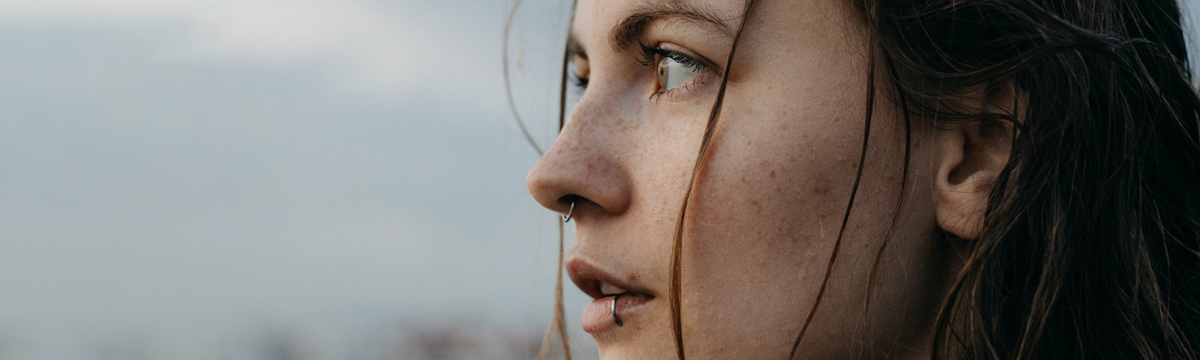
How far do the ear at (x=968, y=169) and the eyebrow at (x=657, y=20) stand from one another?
0.86 ft

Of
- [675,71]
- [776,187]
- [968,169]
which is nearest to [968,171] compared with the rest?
[968,169]

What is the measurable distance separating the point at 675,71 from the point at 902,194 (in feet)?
0.92

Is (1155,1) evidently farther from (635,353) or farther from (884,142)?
(635,353)

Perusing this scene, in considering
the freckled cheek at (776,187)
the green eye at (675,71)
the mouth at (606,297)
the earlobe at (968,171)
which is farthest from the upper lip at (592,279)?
the earlobe at (968,171)

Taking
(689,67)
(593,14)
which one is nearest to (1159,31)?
(689,67)

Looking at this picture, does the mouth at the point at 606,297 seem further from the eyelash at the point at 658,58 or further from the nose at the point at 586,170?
the eyelash at the point at 658,58

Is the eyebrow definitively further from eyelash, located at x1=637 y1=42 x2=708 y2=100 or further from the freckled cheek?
the freckled cheek

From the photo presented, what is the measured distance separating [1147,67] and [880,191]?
37cm

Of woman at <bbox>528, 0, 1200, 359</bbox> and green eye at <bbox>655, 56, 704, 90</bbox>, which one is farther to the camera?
green eye at <bbox>655, 56, 704, 90</bbox>

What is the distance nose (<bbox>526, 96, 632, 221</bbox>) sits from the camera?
2.85ft

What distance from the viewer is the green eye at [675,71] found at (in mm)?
890

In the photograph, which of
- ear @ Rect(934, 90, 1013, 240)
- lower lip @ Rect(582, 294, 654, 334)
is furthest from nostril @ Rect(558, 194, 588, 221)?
ear @ Rect(934, 90, 1013, 240)

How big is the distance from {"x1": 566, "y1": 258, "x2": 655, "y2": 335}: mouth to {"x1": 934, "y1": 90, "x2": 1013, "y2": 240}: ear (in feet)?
1.06

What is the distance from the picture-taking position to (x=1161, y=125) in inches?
35.0
